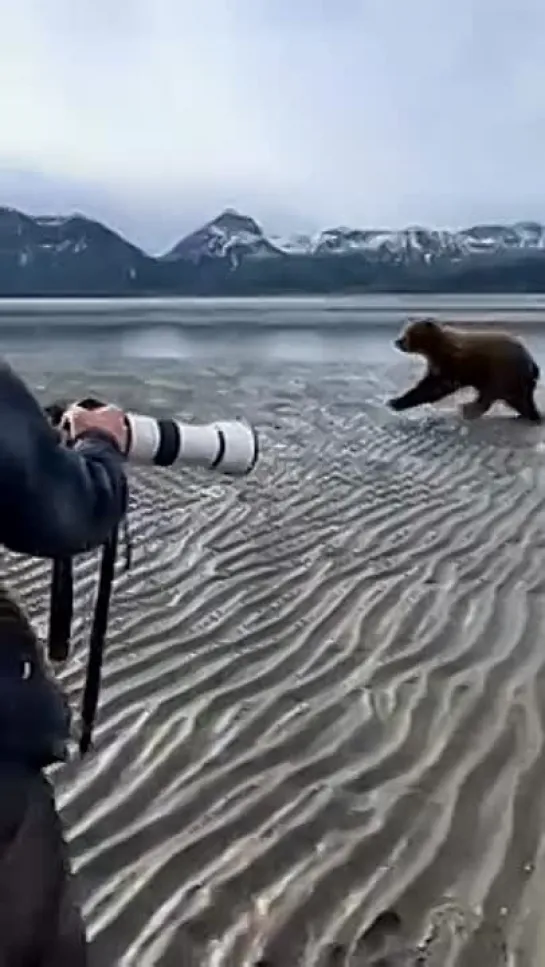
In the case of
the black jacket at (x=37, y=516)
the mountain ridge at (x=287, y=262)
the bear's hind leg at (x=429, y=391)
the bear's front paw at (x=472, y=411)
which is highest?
the black jacket at (x=37, y=516)

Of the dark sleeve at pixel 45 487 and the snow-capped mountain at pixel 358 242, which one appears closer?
the dark sleeve at pixel 45 487

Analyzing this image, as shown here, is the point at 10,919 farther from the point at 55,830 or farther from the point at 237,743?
the point at 237,743

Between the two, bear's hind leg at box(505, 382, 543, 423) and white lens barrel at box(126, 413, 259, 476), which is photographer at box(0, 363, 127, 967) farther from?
bear's hind leg at box(505, 382, 543, 423)

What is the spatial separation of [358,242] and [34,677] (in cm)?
4272

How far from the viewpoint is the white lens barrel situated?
6.47 ft

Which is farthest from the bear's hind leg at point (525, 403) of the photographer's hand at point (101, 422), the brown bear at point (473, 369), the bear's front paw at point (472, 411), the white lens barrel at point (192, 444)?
the photographer's hand at point (101, 422)

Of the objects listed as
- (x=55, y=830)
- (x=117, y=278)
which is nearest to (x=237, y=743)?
(x=55, y=830)

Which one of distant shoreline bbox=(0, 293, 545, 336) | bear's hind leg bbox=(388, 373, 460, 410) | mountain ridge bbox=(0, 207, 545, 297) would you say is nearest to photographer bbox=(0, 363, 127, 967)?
bear's hind leg bbox=(388, 373, 460, 410)

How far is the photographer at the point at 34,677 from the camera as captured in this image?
1669 millimetres

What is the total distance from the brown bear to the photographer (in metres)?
9.37

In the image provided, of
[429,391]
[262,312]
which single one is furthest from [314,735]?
[262,312]

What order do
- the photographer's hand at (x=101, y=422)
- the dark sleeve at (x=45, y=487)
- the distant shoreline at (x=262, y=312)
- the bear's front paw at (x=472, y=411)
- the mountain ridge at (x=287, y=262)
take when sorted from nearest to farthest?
the dark sleeve at (x=45, y=487)
the photographer's hand at (x=101, y=422)
the bear's front paw at (x=472, y=411)
the distant shoreline at (x=262, y=312)
the mountain ridge at (x=287, y=262)

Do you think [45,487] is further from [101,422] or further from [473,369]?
[473,369]

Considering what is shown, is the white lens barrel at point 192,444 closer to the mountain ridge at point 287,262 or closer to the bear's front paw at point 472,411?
the bear's front paw at point 472,411
